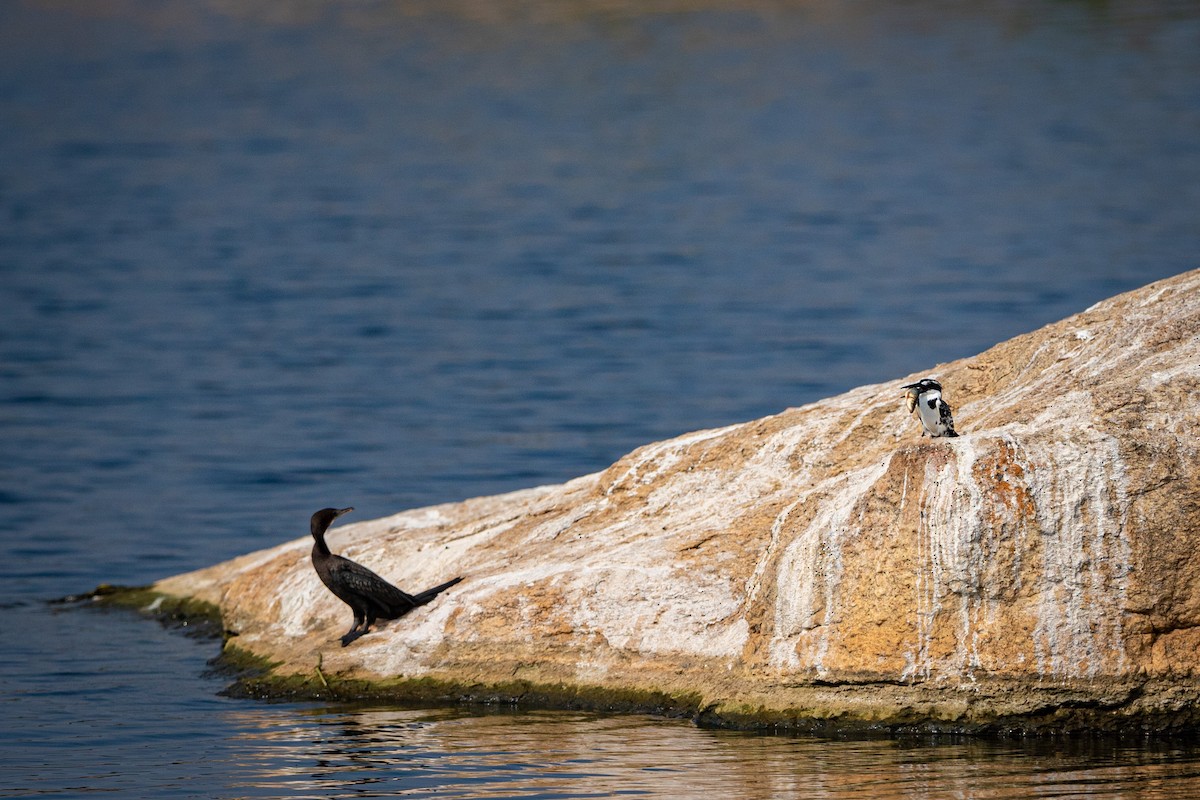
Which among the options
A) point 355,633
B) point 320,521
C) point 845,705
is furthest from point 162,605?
point 845,705

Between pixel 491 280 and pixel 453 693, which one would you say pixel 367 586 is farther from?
pixel 491 280

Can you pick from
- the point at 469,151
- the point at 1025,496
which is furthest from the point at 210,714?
the point at 469,151

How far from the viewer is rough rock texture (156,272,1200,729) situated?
9.23 m

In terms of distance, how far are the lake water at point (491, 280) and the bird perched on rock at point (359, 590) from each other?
32.8 inches

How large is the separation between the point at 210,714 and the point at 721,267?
2554 centimetres

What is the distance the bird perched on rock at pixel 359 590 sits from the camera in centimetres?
1130

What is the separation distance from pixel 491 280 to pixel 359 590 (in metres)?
23.4

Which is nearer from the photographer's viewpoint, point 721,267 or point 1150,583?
point 1150,583

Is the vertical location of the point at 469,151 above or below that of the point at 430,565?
above

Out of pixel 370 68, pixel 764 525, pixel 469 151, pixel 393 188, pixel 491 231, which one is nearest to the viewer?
pixel 764 525

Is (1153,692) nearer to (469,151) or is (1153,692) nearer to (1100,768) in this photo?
(1100,768)

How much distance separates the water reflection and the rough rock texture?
250 millimetres

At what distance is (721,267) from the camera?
36062 millimetres

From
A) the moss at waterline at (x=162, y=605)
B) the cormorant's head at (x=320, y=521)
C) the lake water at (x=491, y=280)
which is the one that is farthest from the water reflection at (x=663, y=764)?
the moss at waterline at (x=162, y=605)
